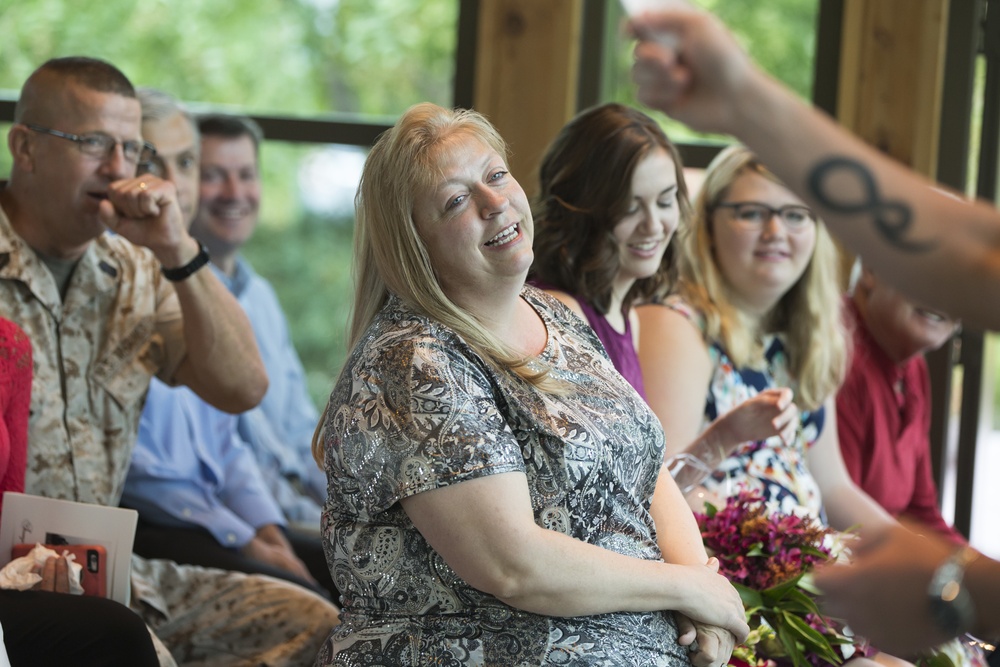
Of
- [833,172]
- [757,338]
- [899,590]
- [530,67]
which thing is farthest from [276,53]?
[899,590]

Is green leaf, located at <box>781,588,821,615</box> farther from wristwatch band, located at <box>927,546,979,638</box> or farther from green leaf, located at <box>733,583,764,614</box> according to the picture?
wristwatch band, located at <box>927,546,979,638</box>

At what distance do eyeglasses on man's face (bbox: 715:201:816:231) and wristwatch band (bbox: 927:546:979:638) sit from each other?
1.61m

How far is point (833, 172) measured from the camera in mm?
1211

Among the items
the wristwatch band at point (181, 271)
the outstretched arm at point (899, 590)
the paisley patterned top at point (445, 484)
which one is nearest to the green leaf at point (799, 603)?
the paisley patterned top at point (445, 484)

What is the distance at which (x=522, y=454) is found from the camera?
1.76 metres

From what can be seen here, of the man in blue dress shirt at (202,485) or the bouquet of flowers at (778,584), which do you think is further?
the man in blue dress shirt at (202,485)

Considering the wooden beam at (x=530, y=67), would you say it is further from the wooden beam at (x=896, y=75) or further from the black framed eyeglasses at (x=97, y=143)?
the black framed eyeglasses at (x=97, y=143)

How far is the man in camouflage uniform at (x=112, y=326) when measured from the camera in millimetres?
2408

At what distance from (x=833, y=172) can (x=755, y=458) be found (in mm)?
1456

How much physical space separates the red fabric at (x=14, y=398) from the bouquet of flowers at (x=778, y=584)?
133 centimetres

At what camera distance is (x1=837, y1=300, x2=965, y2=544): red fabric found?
3109 mm

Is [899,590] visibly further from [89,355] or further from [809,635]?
[89,355]

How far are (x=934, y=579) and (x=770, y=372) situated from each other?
5.14 ft

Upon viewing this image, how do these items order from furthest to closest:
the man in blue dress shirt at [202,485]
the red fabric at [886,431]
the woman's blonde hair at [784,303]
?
the red fabric at [886,431]
the man in blue dress shirt at [202,485]
the woman's blonde hair at [784,303]
